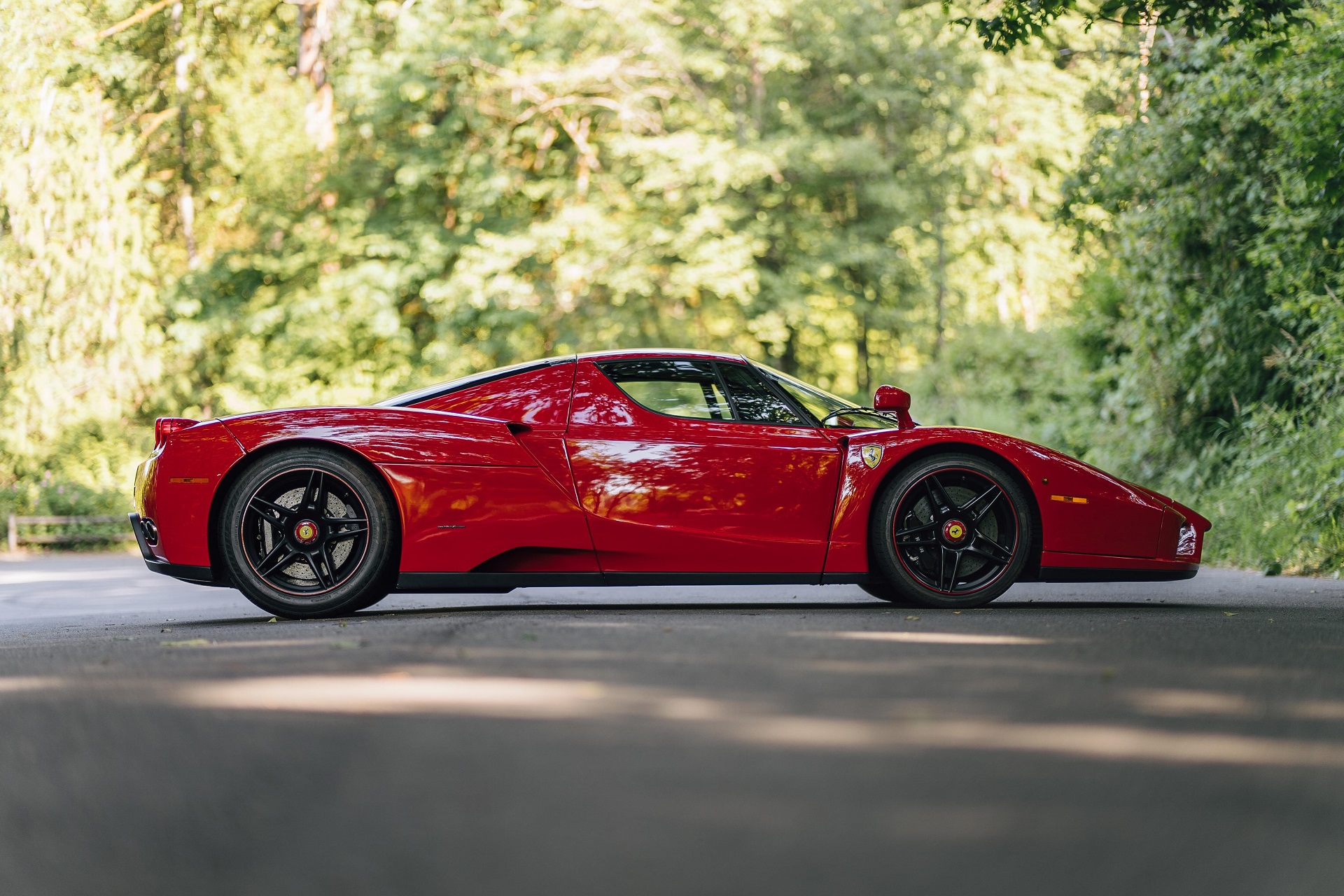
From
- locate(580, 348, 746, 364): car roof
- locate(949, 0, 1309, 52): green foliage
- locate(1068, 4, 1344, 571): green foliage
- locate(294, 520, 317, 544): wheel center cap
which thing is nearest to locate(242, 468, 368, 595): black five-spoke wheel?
locate(294, 520, 317, 544): wheel center cap

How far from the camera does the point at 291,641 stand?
4.63 metres

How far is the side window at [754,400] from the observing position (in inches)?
245

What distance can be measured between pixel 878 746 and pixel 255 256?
26959 mm

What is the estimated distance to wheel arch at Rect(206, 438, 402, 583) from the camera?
18.9 feet

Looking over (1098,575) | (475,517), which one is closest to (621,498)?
(475,517)

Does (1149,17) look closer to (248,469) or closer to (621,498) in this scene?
(621,498)

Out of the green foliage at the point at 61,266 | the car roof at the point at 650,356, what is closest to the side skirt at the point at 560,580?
the car roof at the point at 650,356

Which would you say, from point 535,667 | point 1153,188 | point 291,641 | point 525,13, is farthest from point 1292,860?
point 525,13

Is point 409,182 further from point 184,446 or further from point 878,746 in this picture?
point 878,746

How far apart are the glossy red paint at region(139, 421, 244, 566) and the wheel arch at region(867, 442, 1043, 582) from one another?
285 centimetres

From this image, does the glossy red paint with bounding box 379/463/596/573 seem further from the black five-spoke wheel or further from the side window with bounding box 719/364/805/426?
the side window with bounding box 719/364/805/426

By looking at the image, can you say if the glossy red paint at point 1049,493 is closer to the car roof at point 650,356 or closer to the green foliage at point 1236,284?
the car roof at point 650,356

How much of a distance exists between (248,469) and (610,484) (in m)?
1.56

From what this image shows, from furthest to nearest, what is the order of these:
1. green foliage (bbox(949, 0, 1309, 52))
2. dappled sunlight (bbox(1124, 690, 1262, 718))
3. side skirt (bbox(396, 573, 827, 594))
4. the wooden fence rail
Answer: the wooden fence rail
green foliage (bbox(949, 0, 1309, 52))
side skirt (bbox(396, 573, 827, 594))
dappled sunlight (bbox(1124, 690, 1262, 718))
